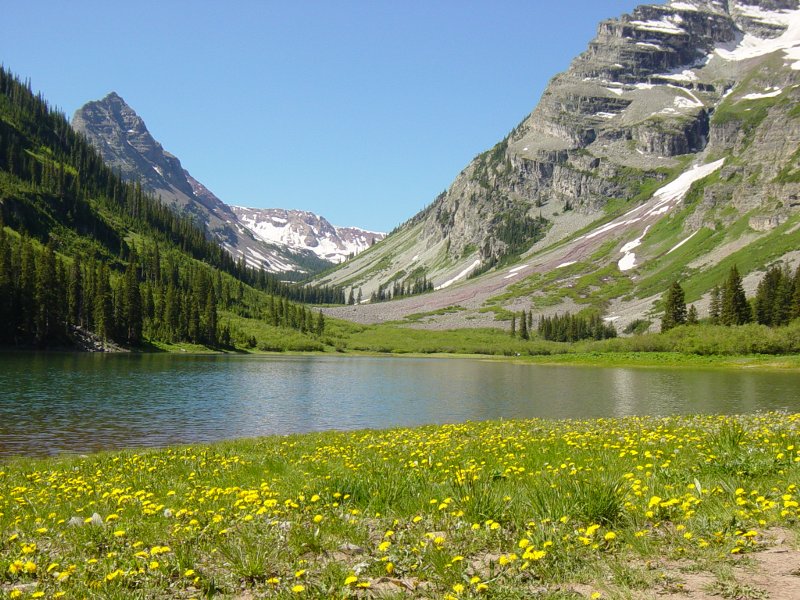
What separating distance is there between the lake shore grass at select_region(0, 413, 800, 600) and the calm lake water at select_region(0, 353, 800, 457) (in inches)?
810

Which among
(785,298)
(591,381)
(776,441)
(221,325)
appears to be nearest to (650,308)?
(785,298)

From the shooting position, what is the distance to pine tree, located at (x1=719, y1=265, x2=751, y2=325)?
411 ft

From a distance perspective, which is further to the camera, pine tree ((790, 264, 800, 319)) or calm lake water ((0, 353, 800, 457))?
pine tree ((790, 264, 800, 319))

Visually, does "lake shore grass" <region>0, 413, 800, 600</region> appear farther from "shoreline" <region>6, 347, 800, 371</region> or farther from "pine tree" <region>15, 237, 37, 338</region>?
"pine tree" <region>15, 237, 37, 338</region>

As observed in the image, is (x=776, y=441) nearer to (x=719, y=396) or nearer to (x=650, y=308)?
(x=719, y=396)

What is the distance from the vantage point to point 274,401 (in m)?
48.6

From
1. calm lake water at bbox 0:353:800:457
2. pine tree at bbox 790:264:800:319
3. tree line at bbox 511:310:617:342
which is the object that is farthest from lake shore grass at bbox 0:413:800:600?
tree line at bbox 511:310:617:342

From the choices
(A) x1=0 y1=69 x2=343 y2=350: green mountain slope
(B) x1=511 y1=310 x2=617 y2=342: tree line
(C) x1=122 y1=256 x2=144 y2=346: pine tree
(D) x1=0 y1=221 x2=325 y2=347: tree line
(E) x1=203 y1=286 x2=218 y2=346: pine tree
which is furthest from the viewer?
(B) x1=511 y1=310 x2=617 y2=342: tree line

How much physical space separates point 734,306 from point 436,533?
5631 inches

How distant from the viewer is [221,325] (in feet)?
542

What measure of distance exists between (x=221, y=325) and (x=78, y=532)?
541 feet

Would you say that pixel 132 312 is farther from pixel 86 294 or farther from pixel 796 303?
pixel 796 303

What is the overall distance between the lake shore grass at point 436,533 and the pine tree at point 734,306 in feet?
436

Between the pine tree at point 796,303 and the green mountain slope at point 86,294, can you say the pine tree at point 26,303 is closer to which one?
the green mountain slope at point 86,294
